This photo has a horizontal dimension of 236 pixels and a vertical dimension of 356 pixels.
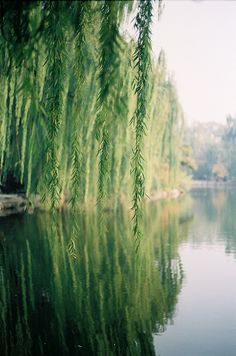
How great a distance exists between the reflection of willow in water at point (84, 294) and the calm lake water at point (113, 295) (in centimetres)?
1

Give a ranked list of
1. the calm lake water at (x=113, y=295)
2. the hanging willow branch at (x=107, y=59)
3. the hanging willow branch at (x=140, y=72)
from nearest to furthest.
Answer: the hanging willow branch at (x=107, y=59) → the hanging willow branch at (x=140, y=72) → the calm lake water at (x=113, y=295)

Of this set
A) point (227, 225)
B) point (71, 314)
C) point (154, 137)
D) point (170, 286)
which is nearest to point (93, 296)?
point (71, 314)

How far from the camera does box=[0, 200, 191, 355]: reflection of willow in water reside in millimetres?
4746

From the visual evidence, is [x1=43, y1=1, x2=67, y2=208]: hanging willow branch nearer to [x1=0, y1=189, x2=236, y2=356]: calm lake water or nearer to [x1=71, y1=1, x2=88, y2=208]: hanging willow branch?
[x1=71, y1=1, x2=88, y2=208]: hanging willow branch

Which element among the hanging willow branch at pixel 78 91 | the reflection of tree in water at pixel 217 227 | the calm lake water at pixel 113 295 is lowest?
the calm lake water at pixel 113 295

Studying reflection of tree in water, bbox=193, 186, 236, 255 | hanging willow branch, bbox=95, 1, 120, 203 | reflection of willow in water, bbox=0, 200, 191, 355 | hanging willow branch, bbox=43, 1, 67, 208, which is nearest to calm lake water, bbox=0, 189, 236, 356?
reflection of willow in water, bbox=0, 200, 191, 355

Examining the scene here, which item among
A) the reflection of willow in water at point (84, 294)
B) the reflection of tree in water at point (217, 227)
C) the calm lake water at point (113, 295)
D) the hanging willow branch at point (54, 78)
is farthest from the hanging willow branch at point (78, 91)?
the reflection of tree in water at point (217, 227)

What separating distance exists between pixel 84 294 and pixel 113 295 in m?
0.45

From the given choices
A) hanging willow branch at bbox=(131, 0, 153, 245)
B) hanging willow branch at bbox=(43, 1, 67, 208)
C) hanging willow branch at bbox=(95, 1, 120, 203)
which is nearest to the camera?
hanging willow branch at bbox=(95, 1, 120, 203)

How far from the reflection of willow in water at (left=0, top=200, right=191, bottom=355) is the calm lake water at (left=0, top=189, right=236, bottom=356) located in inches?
0.5

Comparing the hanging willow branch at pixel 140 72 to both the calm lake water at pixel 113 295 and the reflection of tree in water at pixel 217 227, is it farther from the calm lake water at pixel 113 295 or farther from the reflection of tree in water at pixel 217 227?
the reflection of tree in water at pixel 217 227

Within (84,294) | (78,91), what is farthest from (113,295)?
(78,91)

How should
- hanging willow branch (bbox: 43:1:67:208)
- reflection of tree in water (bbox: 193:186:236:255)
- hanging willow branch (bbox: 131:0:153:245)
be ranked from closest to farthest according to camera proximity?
hanging willow branch (bbox: 43:1:67:208) < hanging willow branch (bbox: 131:0:153:245) < reflection of tree in water (bbox: 193:186:236:255)

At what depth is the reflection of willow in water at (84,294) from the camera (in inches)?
187
